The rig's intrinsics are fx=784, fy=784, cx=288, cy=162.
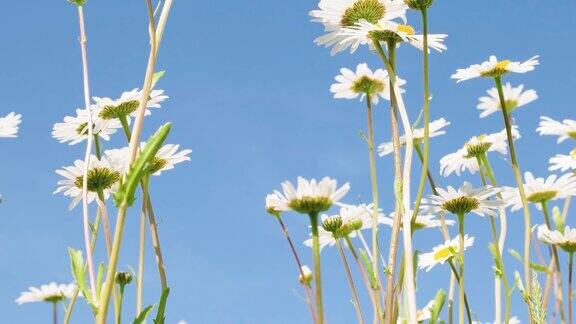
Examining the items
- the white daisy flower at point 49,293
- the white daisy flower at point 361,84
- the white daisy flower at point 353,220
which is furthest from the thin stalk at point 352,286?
the white daisy flower at point 49,293

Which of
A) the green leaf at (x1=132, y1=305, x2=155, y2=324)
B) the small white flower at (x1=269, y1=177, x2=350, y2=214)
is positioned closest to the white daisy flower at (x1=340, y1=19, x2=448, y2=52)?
the small white flower at (x1=269, y1=177, x2=350, y2=214)

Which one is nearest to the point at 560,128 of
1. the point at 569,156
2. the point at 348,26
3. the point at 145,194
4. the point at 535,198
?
the point at 569,156

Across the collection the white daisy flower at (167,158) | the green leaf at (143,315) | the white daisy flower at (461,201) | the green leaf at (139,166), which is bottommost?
the green leaf at (143,315)

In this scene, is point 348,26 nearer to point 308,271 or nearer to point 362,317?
point 362,317

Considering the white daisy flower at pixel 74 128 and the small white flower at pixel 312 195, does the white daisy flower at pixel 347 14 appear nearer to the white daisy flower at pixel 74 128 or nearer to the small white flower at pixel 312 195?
the small white flower at pixel 312 195

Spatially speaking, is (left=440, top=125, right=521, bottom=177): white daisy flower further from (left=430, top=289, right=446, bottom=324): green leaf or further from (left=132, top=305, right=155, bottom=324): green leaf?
(left=132, top=305, right=155, bottom=324): green leaf
